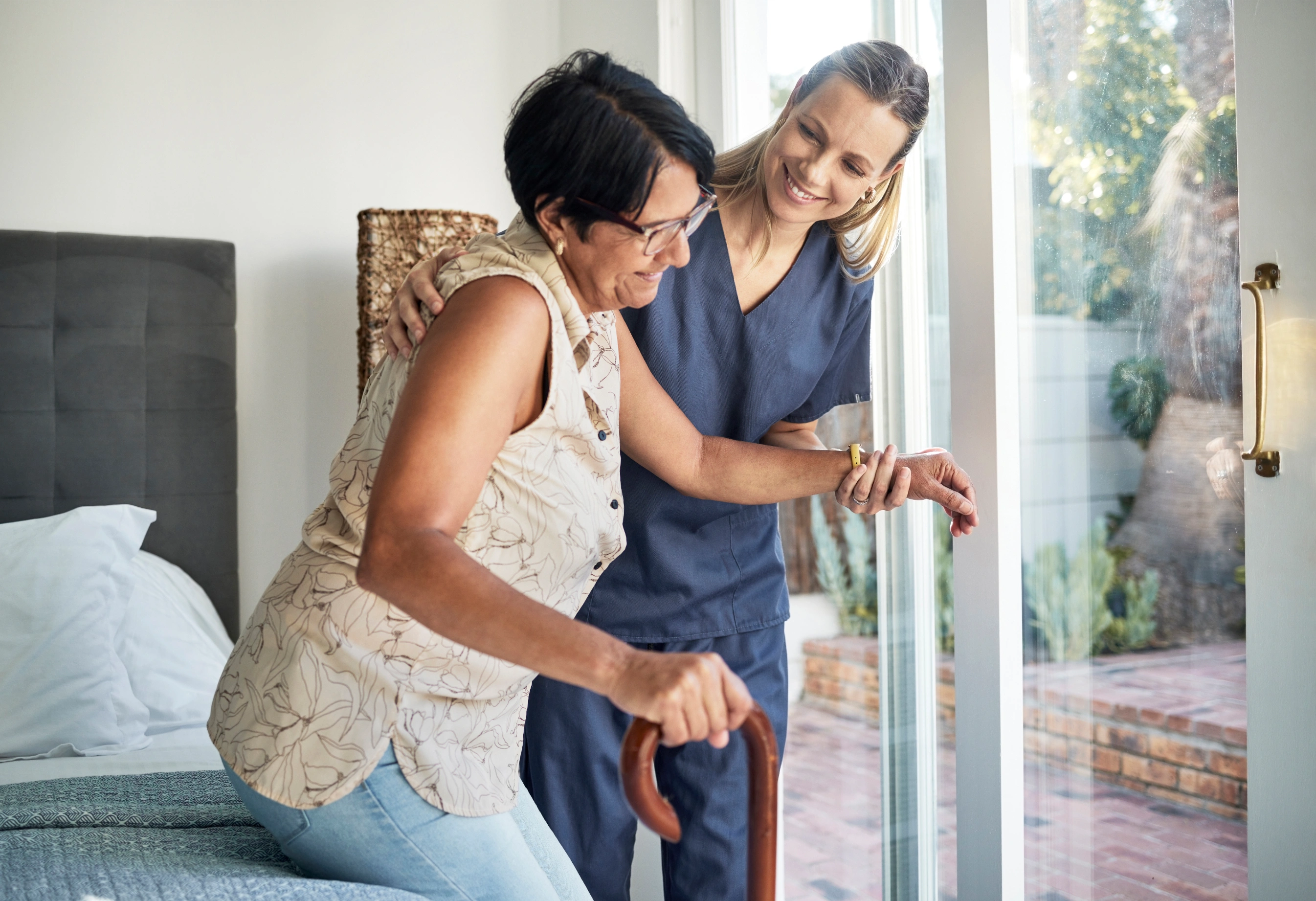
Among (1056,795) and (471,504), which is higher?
(471,504)

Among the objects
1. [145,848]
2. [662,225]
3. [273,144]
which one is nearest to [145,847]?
[145,848]

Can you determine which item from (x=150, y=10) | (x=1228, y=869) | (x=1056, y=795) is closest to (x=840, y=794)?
(x=1056, y=795)

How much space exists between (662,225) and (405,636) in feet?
1.57

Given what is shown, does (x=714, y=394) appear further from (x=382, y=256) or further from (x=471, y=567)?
(x=382, y=256)

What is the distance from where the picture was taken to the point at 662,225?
1.03 meters

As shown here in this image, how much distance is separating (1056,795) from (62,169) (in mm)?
2526

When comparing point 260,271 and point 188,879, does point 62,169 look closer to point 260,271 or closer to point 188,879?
point 260,271

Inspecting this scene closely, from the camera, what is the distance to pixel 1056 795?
155 centimetres

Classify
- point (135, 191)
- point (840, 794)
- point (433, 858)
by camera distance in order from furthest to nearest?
1. point (135, 191)
2. point (840, 794)
3. point (433, 858)

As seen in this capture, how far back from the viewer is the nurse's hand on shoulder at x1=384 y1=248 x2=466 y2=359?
1.04m

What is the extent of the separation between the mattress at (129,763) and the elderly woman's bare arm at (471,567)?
1.21 meters

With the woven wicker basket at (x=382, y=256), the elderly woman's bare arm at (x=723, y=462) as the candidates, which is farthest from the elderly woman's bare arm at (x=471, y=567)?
the woven wicker basket at (x=382, y=256)

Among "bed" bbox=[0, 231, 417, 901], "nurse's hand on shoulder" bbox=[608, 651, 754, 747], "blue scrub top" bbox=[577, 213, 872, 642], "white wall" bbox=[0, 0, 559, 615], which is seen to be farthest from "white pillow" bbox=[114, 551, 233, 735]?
"nurse's hand on shoulder" bbox=[608, 651, 754, 747]

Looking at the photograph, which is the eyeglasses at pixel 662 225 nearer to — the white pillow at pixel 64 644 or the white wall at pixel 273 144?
the white pillow at pixel 64 644
